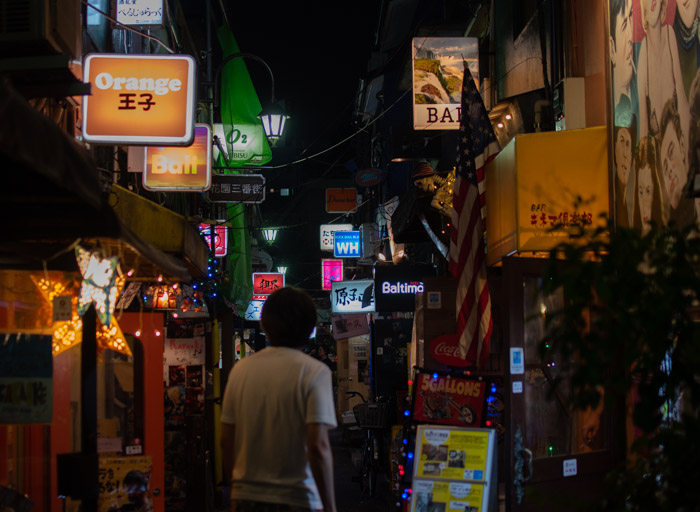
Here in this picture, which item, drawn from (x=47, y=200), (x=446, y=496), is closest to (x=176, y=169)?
(x=446, y=496)

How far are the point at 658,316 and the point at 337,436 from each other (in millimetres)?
26631

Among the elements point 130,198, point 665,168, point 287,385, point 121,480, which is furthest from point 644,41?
point 121,480

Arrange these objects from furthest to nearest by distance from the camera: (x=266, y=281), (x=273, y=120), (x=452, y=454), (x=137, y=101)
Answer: (x=266, y=281) → (x=273, y=120) → (x=137, y=101) → (x=452, y=454)

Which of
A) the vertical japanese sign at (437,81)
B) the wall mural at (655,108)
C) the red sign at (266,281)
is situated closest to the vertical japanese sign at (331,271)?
the red sign at (266,281)

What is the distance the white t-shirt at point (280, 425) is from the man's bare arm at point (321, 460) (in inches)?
1.7

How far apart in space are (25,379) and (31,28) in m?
2.63

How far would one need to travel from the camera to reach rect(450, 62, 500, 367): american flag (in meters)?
9.06

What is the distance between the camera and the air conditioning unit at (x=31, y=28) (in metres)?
5.74

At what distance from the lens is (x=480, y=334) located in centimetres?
905

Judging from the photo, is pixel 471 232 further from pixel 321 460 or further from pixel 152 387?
pixel 321 460

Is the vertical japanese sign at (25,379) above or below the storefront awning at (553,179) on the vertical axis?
below

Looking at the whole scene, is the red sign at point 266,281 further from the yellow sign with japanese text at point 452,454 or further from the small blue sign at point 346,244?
the yellow sign with japanese text at point 452,454

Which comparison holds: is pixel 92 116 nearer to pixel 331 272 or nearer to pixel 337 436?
pixel 337 436

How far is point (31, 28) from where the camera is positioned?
5730 mm
